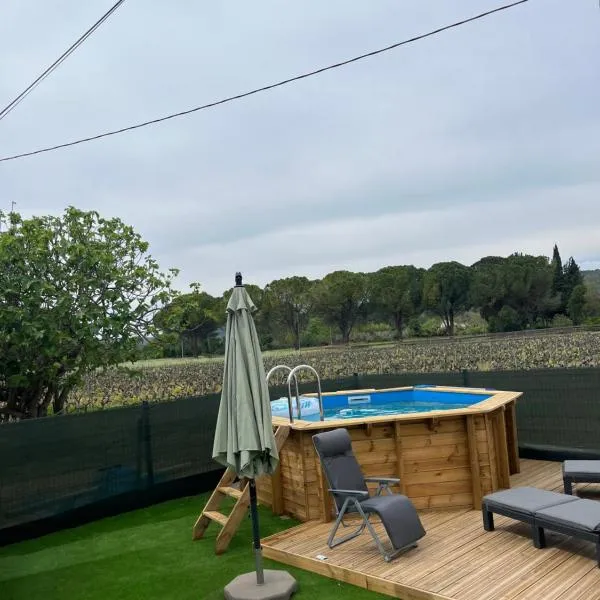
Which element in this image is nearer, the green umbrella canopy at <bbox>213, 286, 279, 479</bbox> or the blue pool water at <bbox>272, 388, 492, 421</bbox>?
the green umbrella canopy at <bbox>213, 286, 279, 479</bbox>

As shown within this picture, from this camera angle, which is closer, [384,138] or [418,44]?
[418,44]

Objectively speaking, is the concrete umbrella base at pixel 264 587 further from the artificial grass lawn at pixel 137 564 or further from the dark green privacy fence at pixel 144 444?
the dark green privacy fence at pixel 144 444

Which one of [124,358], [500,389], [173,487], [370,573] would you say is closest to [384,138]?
[500,389]

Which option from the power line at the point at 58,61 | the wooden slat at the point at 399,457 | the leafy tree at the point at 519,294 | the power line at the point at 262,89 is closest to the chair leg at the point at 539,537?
the wooden slat at the point at 399,457

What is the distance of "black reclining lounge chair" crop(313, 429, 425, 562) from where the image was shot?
4825 mm

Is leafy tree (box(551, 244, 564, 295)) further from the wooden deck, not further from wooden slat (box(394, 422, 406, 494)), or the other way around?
the wooden deck

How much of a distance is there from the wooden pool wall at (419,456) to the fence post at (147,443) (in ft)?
7.90

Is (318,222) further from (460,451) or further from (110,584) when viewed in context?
(110,584)

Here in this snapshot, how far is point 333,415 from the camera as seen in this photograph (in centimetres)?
943

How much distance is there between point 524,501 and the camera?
5.11m

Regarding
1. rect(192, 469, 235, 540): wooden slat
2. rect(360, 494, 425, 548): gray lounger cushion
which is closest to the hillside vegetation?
rect(192, 469, 235, 540): wooden slat

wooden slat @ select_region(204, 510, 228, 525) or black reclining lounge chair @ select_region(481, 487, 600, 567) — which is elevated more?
black reclining lounge chair @ select_region(481, 487, 600, 567)

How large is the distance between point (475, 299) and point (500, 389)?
69.0 meters

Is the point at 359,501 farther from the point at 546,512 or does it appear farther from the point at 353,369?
the point at 353,369
